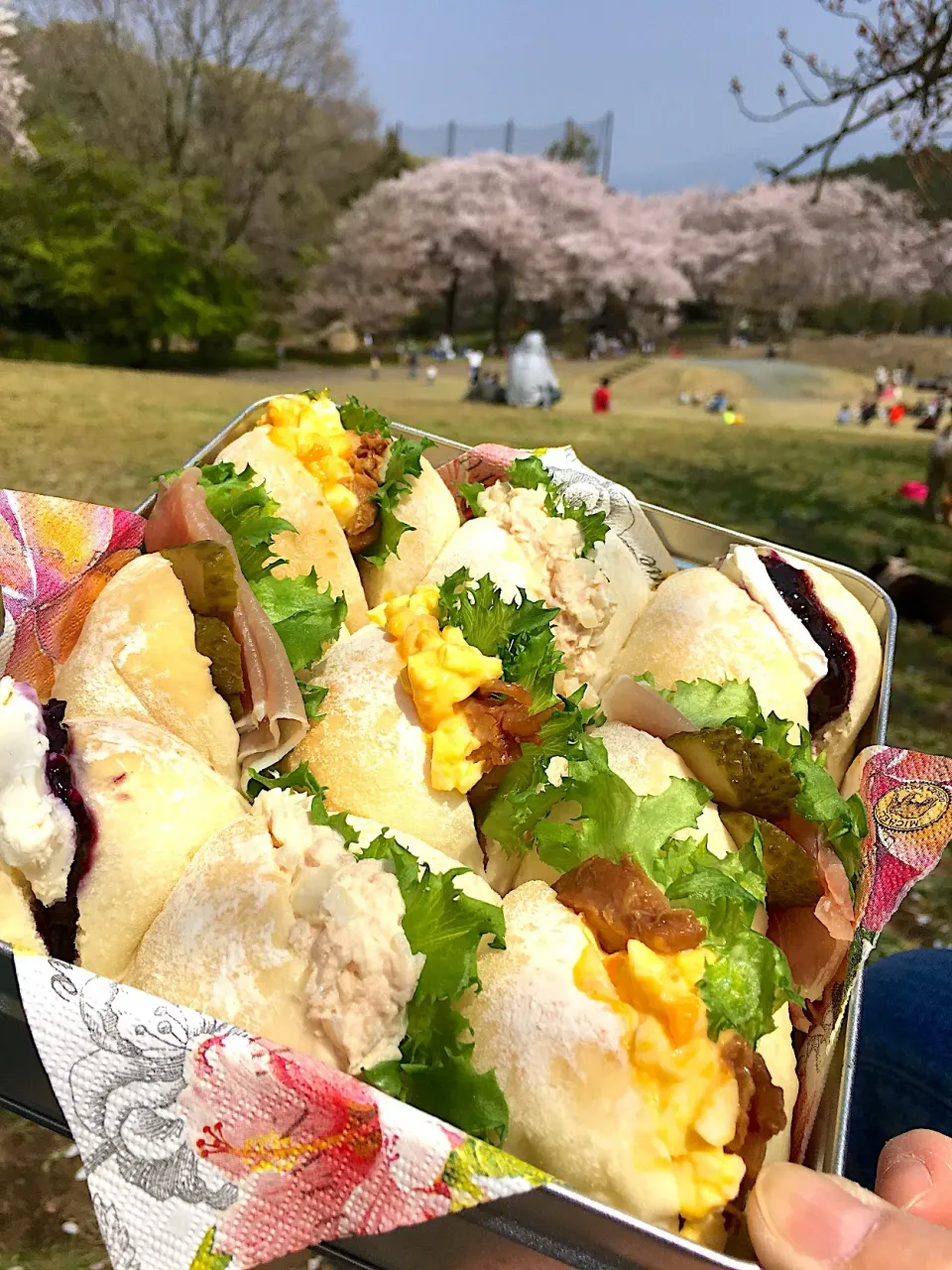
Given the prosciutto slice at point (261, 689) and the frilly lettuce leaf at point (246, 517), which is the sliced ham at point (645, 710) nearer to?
the prosciutto slice at point (261, 689)

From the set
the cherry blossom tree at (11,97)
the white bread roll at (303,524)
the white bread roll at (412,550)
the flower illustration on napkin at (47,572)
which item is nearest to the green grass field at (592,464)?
the flower illustration on napkin at (47,572)

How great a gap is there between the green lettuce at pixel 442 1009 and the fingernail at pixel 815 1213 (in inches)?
14.1

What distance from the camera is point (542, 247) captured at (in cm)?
3453

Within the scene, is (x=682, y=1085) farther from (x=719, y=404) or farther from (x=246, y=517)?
(x=719, y=404)

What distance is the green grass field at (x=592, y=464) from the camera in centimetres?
244

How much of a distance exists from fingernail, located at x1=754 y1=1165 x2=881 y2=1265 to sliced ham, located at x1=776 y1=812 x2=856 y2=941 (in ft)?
1.71

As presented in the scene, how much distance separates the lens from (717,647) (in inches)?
80.0

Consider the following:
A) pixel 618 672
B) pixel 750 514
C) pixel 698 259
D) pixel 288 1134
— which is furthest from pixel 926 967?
pixel 698 259

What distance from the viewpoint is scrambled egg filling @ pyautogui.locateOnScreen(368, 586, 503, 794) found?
162 centimetres

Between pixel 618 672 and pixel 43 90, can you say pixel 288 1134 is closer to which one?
pixel 618 672

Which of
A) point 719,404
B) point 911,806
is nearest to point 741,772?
point 911,806

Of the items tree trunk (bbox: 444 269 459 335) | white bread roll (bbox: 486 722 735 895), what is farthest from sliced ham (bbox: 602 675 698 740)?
tree trunk (bbox: 444 269 459 335)

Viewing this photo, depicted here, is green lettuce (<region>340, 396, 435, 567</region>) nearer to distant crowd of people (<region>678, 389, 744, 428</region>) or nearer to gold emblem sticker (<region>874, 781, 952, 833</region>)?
gold emblem sticker (<region>874, 781, 952, 833</region>)

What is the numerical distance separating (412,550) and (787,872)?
4.17 ft
